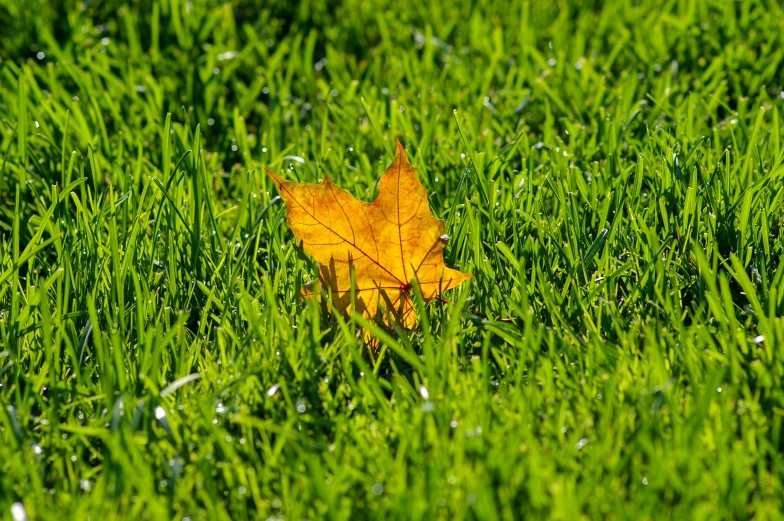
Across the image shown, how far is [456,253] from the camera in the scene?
71.4 inches

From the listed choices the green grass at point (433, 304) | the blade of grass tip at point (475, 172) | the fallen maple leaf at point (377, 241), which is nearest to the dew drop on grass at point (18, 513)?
the green grass at point (433, 304)

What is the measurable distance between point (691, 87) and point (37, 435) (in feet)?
7.29

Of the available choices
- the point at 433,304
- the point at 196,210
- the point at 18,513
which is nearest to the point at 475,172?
the point at 433,304

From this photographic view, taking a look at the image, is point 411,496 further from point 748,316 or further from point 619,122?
point 619,122

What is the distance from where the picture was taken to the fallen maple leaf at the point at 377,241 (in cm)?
160

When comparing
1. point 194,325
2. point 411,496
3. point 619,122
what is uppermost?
point 619,122

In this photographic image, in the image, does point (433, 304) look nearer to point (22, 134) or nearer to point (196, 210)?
point (196, 210)

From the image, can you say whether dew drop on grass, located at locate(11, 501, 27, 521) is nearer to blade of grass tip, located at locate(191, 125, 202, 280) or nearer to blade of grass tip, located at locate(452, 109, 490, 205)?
blade of grass tip, located at locate(191, 125, 202, 280)

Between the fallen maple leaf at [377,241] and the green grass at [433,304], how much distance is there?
8 cm

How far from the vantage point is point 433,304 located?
1.69 meters

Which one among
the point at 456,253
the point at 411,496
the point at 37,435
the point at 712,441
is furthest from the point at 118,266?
the point at 712,441

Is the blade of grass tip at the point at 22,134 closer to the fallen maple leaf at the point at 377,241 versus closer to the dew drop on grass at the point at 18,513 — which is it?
the fallen maple leaf at the point at 377,241

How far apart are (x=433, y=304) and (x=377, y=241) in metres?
0.18

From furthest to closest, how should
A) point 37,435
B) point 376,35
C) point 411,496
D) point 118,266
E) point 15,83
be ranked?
point 376,35 → point 15,83 → point 118,266 → point 37,435 → point 411,496
